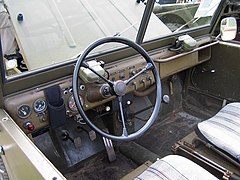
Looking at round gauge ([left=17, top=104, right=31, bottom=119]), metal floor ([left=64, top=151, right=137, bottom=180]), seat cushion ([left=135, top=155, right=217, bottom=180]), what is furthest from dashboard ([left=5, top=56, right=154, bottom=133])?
metal floor ([left=64, top=151, right=137, bottom=180])

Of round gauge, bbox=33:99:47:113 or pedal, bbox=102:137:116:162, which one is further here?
pedal, bbox=102:137:116:162

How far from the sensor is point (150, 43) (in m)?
2.24

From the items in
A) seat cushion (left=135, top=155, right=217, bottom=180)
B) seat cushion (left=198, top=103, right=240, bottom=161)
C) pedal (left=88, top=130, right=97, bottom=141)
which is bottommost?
pedal (left=88, top=130, right=97, bottom=141)

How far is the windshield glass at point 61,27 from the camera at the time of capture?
1.73 meters

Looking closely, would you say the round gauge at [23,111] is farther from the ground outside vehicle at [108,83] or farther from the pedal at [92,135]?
the pedal at [92,135]

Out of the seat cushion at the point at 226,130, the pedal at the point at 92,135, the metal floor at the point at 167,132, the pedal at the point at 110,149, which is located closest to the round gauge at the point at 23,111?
the pedal at the point at 92,135

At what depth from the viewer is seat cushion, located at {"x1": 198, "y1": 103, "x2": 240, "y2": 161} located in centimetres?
179

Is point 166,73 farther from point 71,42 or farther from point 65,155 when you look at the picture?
point 65,155

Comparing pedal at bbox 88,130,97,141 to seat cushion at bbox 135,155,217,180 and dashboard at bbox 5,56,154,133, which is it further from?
seat cushion at bbox 135,155,217,180

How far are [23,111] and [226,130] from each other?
4.25 feet

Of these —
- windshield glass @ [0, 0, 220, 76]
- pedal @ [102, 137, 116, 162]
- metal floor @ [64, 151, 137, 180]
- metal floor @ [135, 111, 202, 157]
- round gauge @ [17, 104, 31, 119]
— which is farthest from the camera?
metal floor @ [135, 111, 202, 157]

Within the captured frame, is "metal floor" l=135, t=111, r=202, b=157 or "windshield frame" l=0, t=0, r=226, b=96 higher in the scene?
"windshield frame" l=0, t=0, r=226, b=96

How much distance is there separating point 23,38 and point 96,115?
890mm

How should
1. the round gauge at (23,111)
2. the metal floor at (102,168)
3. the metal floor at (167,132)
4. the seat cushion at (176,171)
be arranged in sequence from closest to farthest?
the seat cushion at (176,171)
the round gauge at (23,111)
the metal floor at (102,168)
the metal floor at (167,132)
